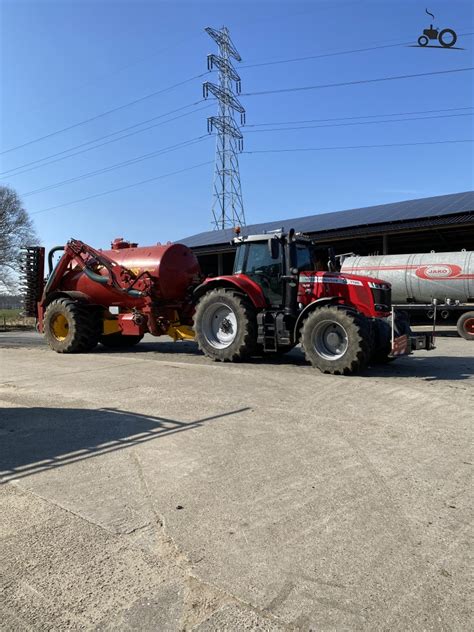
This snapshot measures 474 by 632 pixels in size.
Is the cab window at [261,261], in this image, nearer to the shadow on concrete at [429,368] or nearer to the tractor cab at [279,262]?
the tractor cab at [279,262]

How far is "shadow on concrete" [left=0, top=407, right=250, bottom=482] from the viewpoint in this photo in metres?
4.44

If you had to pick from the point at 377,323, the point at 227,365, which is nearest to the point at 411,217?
the point at 377,323

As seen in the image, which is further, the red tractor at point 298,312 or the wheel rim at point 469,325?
the wheel rim at point 469,325

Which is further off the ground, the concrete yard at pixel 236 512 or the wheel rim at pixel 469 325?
the wheel rim at pixel 469 325

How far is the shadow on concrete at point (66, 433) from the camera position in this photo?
14.6ft

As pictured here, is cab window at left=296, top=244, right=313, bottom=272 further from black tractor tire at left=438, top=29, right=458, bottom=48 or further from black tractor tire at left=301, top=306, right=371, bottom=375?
black tractor tire at left=438, top=29, right=458, bottom=48

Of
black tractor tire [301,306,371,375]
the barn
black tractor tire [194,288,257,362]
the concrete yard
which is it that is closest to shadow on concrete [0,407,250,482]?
the concrete yard

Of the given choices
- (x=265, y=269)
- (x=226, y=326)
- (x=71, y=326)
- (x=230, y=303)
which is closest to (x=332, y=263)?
(x=265, y=269)

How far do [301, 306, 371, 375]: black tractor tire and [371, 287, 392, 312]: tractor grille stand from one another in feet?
2.54

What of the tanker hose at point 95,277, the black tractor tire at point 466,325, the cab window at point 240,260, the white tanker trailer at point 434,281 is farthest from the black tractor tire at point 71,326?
the black tractor tire at point 466,325

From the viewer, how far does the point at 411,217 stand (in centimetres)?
2047

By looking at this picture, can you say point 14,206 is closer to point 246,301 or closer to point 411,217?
point 411,217

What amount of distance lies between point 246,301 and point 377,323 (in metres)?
2.65

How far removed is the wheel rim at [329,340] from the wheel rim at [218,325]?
212 centimetres
